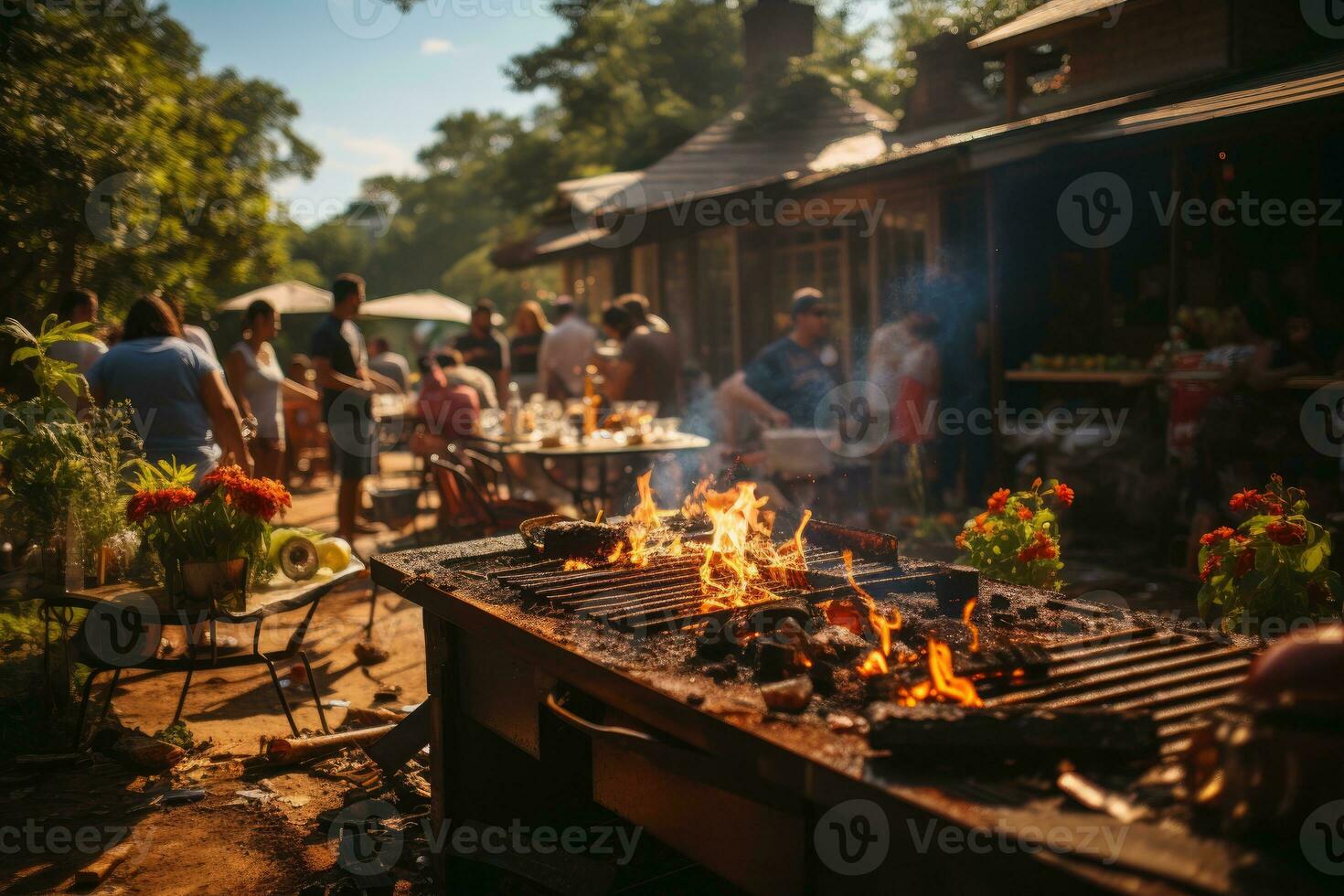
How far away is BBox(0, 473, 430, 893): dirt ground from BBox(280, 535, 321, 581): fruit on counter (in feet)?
2.94

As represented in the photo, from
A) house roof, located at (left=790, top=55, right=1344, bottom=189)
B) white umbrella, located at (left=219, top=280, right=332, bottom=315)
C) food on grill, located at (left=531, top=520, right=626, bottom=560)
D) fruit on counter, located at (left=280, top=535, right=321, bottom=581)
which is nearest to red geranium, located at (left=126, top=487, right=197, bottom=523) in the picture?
fruit on counter, located at (left=280, top=535, right=321, bottom=581)

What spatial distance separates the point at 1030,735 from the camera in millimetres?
1896

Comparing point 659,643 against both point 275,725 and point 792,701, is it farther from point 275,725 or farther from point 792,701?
point 275,725

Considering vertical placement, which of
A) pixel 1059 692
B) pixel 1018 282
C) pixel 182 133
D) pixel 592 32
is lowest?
pixel 1059 692

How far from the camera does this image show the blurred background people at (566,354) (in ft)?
35.4

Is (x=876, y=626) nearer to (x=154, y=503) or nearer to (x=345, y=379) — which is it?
(x=154, y=503)

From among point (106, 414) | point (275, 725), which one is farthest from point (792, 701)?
point (106, 414)

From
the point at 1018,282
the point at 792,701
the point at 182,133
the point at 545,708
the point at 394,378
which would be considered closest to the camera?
the point at 792,701

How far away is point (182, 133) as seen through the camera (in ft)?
25.1

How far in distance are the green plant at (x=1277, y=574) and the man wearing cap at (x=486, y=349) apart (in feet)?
30.0

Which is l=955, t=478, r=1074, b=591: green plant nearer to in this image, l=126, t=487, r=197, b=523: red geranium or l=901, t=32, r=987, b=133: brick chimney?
l=126, t=487, r=197, b=523: red geranium

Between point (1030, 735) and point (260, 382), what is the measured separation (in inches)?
311

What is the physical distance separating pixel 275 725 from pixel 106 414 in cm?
184

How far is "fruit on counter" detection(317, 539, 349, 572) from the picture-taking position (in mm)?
5105
